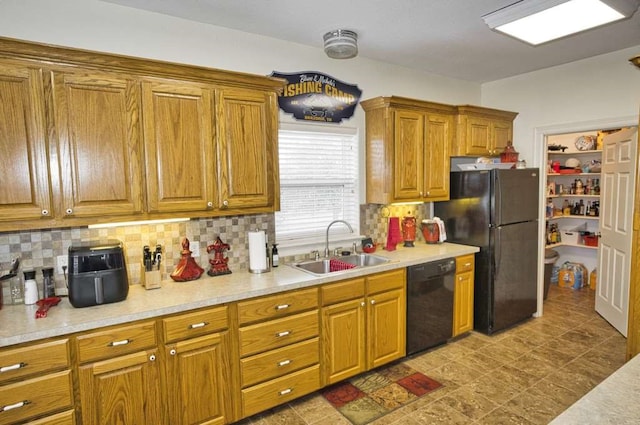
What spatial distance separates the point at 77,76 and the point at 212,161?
0.84 m

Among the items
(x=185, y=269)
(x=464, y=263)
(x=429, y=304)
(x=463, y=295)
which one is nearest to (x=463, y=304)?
(x=463, y=295)

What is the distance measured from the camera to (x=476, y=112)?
3.89 meters

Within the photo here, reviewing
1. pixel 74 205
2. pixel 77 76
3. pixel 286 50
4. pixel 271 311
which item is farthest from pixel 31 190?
pixel 286 50

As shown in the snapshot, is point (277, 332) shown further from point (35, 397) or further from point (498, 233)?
point (498, 233)

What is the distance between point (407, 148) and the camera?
11.5 ft

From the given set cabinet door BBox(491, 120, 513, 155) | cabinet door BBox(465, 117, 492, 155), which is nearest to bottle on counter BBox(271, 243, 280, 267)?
cabinet door BBox(465, 117, 492, 155)

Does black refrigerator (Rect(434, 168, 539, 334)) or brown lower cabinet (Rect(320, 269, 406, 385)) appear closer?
brown lower cabinet (Rect(320, 269, 406, 385))

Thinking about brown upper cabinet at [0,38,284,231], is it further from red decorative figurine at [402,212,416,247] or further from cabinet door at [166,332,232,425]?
red decorative figurine at [402,212,416,247]

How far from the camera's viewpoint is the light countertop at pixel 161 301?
185 centimetres

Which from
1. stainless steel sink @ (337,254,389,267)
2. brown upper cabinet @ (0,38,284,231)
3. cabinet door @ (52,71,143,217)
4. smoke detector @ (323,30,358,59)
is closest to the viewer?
brown upper cabinet @ (0,38,284,231)

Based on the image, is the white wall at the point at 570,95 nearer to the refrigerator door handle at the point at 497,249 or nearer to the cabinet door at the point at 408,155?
the refrigerator door handle at the point at 497,249

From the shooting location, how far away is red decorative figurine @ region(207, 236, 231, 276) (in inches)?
109

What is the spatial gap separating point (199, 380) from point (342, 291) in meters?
1.10

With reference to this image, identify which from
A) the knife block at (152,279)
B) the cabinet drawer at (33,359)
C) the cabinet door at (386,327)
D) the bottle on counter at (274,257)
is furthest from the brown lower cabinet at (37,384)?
the cabinet door at (386,327)
